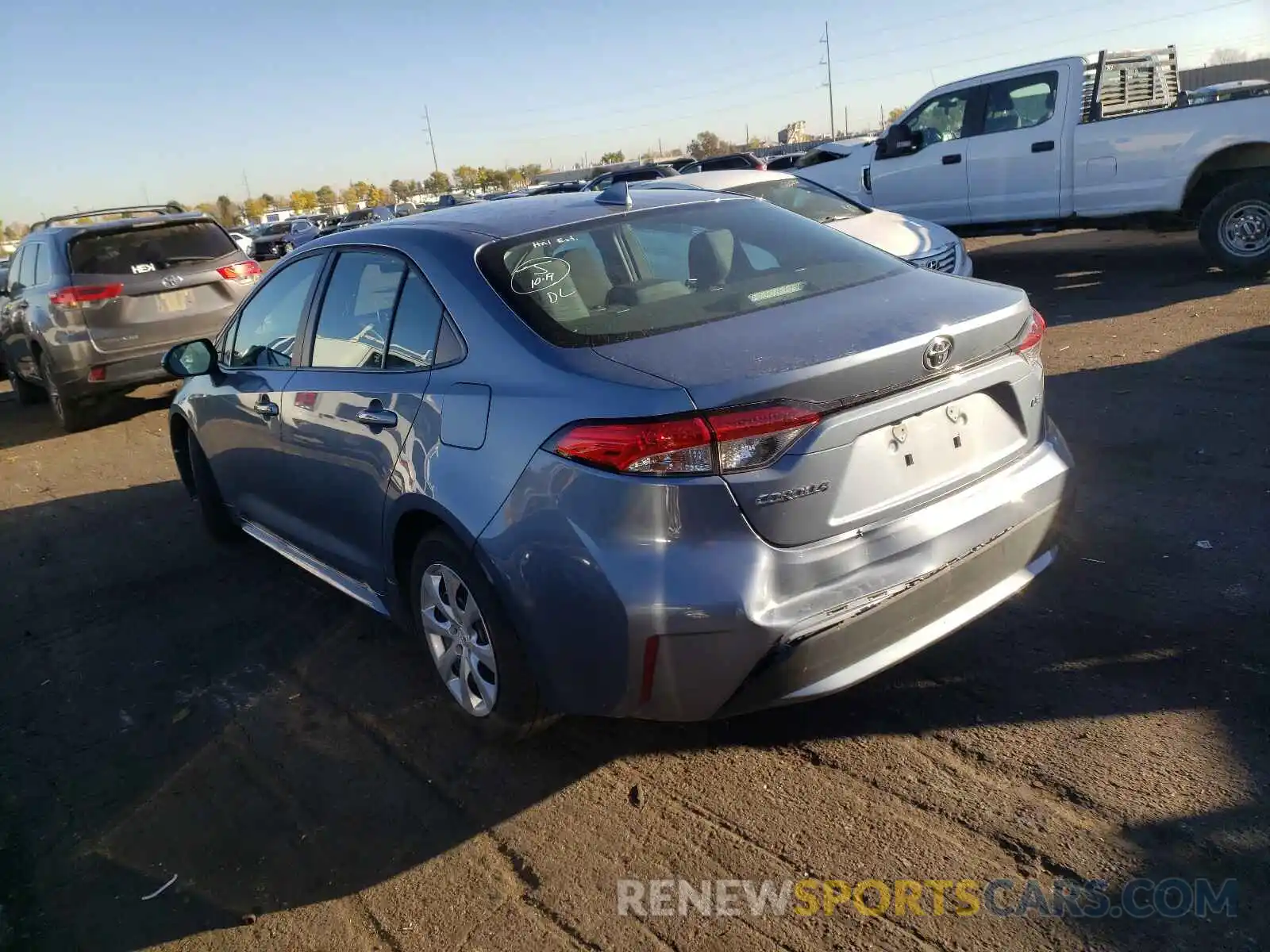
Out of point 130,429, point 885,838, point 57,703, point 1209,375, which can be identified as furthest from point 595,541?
point 130,429

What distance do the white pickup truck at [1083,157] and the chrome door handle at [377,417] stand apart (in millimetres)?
8477

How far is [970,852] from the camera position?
2557mm

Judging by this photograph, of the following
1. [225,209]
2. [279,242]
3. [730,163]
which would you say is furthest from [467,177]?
[730,163]

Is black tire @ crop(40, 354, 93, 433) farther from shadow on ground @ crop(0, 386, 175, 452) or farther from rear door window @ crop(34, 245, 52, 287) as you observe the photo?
rear door window @ crop(34, 245, 52, 287)

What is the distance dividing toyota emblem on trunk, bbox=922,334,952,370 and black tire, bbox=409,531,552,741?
1401 millimetres

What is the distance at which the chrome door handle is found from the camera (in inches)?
133

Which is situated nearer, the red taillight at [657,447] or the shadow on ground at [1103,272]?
the red taillight at [657,447]

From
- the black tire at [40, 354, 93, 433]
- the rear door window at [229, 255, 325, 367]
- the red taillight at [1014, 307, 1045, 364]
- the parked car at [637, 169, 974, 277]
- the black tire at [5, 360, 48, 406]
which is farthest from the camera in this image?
the black tire at [5, 360, 48, 406]

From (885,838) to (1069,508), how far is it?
4.26ft

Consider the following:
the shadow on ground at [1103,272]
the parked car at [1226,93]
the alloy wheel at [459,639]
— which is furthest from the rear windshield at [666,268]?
the parked car at [1226,93]

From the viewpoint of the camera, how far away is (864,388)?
8.64ft

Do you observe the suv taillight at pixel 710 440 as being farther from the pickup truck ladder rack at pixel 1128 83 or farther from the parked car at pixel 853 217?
the pickup truck ladder rack at pixel 1128 83

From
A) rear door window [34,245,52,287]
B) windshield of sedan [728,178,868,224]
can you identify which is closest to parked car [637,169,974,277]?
windshield of sedan [728,178,868,224]

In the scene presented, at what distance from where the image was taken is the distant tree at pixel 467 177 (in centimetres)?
10238
